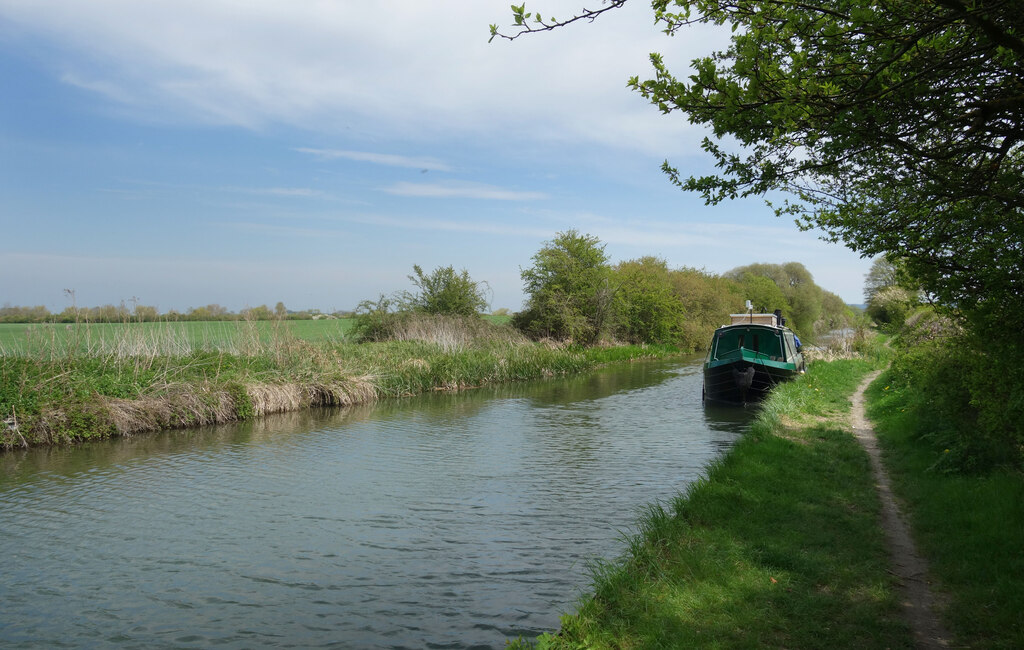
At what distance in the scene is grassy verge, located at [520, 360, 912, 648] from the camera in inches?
177

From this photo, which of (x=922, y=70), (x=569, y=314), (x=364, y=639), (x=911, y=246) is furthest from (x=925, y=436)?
(x=569, y=314)

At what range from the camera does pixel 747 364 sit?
62.2 feet

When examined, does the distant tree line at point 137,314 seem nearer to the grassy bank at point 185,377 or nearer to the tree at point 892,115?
the grassy bank at point 185,377

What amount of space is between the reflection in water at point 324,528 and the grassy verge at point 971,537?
2947mm

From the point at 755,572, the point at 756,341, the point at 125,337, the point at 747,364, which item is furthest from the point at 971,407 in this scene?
the point at 125,337

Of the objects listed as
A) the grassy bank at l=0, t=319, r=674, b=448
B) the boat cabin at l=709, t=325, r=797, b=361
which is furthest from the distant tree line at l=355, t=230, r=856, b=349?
the boat cabin at l=709, t=325, r=797, b=361

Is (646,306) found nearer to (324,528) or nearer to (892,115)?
(324,528)

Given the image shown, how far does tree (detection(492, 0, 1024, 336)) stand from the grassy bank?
13.3 m

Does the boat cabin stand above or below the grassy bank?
above

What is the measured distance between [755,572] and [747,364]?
46.8ft

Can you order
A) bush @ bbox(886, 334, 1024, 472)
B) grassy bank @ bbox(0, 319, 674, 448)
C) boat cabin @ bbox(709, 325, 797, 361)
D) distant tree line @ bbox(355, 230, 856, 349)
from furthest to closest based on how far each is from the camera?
1. distant tree line @ bbox(355, 230, 856, 349)
2. boat cabin @ bbox(709, 325, 797, 361)
3. grassy bank @ bbox(0, 319, 674, 448)
4. bush @ bbox(886, 334, 1024, 472)

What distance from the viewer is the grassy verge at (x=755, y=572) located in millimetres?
4508

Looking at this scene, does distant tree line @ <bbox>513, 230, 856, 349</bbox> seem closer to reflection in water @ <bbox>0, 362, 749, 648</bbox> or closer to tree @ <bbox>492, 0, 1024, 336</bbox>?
reflection in water @ <bbox>0, 362, 749, 648</bbox>

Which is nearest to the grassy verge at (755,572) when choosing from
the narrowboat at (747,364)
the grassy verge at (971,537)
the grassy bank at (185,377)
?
the grassy verge at (971,537)
